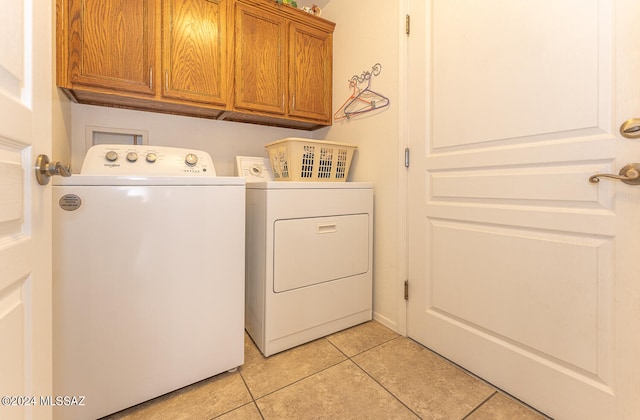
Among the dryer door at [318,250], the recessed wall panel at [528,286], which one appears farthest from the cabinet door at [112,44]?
the recessed wall panel at [528,286]

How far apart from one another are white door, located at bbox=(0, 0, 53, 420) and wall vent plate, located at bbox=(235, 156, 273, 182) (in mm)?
1185

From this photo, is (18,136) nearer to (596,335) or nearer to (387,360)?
(387,360)

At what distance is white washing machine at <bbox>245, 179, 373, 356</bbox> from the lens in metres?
1.38

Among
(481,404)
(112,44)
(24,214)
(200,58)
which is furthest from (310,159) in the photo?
(481,404)

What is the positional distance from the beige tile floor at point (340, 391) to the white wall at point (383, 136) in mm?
354

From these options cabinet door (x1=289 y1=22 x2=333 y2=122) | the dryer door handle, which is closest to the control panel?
the dryer door handle

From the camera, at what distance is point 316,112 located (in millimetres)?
2020

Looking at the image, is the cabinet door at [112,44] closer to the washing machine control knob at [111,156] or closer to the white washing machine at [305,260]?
the washing machine control knob at [111,156]

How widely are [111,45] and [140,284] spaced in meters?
1.22

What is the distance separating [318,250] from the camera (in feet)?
4.99

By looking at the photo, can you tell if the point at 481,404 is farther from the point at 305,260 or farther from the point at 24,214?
the point at 24,214

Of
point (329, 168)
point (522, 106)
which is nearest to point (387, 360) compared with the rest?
point (329, 168)

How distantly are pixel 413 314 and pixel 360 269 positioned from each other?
39 centimetres

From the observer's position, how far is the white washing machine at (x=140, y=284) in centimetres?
94
